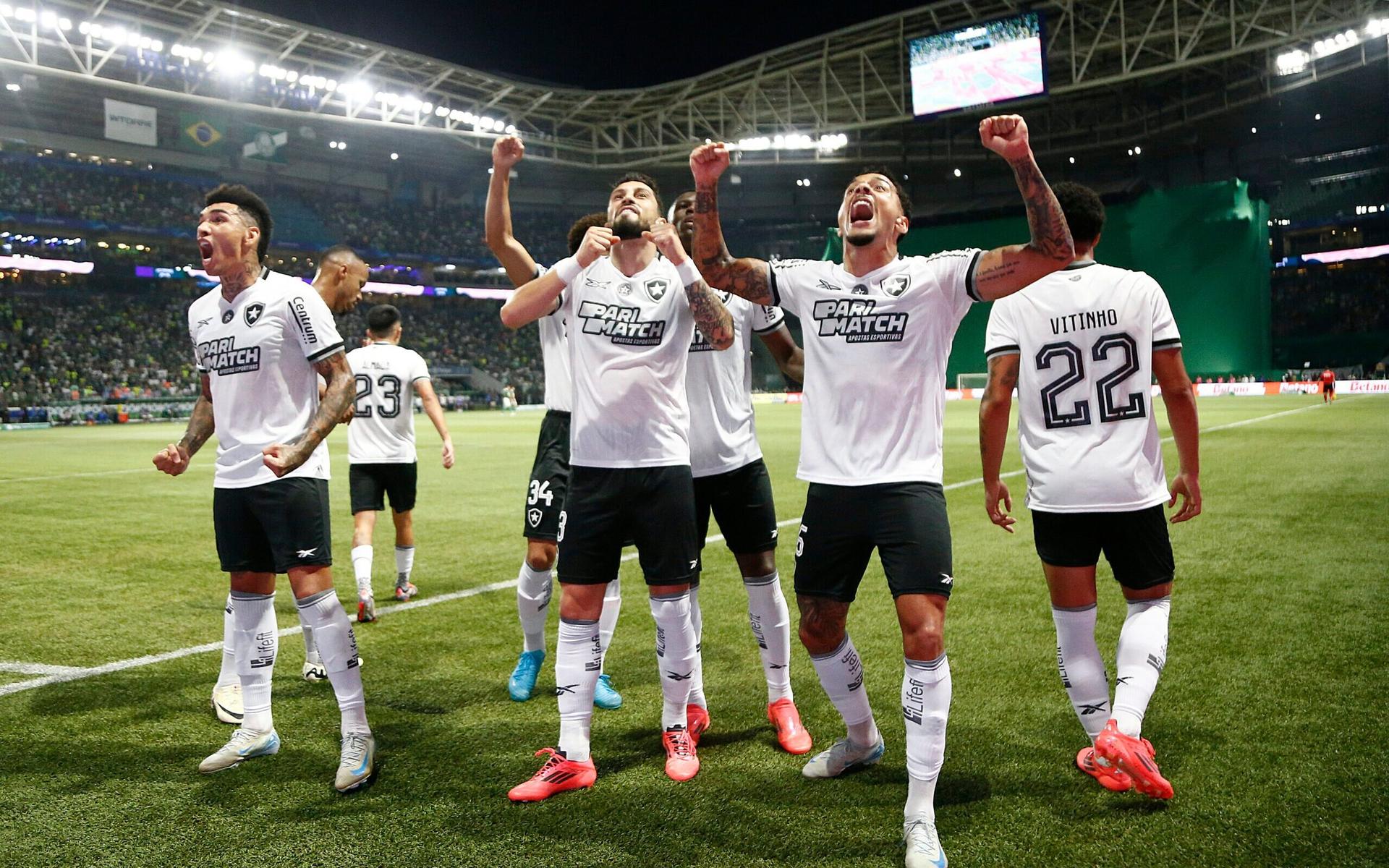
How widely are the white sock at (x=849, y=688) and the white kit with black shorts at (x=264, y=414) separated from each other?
85.5 inches

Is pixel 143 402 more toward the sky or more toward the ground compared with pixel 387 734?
more toward the sky

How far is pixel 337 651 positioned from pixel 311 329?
1398mm

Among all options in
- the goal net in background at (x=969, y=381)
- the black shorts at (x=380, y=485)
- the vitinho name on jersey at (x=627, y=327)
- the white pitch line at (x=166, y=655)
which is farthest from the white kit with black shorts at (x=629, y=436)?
the goal net in background at (x=969, y=381)

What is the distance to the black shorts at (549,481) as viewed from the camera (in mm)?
5453

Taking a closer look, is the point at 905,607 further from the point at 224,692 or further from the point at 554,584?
the point at 554,584

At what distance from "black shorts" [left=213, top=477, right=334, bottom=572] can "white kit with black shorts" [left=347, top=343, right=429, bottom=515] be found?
310cm

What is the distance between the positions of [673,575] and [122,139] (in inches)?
2066

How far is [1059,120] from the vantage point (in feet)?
183

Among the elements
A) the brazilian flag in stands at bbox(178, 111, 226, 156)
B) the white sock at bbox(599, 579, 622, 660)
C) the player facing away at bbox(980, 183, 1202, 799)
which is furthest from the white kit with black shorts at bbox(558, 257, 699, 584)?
the brazilian flag in stands at bbox(178, 111, 226, 156)

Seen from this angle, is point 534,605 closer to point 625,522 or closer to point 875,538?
point 625,522

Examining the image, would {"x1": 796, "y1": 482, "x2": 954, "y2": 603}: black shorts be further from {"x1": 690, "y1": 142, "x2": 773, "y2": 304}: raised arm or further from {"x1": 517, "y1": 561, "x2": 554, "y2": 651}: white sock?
{"x1": 517, "y1": 561, "x2": 554, "y2": 651}: white sock

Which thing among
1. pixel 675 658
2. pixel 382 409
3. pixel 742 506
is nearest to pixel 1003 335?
pixel 742 506

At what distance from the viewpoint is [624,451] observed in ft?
13.5

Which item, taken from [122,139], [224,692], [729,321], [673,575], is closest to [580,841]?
[673,575]
